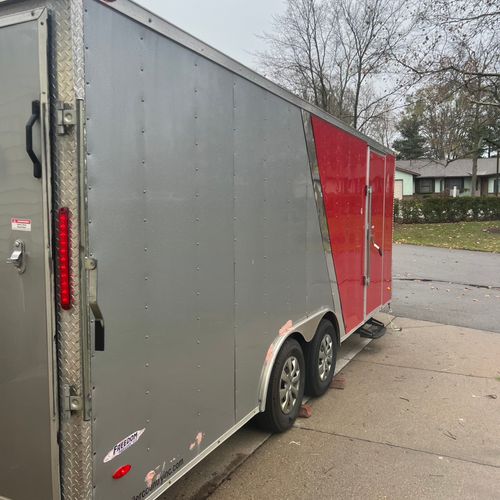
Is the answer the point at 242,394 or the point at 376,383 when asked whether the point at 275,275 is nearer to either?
the point at 242,394

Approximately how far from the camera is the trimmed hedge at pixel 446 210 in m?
26.2

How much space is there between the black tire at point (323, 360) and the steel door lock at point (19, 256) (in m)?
2.88

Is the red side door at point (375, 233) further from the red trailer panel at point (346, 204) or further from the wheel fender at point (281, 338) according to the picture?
the wheel fender at point (281, 338)

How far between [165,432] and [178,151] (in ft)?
4.70

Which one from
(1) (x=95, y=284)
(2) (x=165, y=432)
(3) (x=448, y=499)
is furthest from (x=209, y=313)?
(3) (x=448, y=499)

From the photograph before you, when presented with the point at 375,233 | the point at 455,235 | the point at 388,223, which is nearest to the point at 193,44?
the point at 375,233

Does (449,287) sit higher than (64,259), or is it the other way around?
(64,259)

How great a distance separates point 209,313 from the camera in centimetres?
282

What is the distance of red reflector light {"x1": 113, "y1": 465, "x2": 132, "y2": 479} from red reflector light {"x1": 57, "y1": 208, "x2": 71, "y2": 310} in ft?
2.63

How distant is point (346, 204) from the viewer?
496 centimetres

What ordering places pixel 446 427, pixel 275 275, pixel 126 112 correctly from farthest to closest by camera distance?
pixel 446 427, pixel 275 275, pixel 126 112

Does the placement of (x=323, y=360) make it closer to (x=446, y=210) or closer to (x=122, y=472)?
(x=122, y=472)

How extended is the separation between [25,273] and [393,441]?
308cm

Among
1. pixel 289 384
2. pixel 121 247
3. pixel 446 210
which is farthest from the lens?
pixel 446 210
